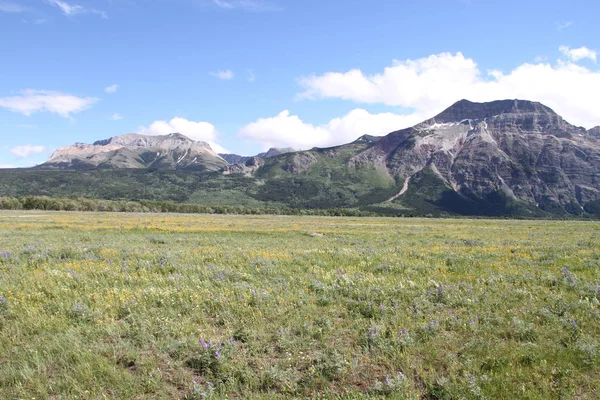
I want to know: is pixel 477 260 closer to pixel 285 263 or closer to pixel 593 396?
pixel 285 263

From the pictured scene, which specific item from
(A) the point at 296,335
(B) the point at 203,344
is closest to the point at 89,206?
(B) the point at 203,344

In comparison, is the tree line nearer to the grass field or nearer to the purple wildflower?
the grass field

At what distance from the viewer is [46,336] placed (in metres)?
7.18

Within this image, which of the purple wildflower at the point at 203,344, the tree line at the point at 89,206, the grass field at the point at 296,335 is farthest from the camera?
the tree line at the point at 89,206

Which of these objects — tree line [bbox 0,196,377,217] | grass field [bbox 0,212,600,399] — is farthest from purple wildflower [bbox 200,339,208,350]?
tree line [bbox 0,196,377,217]

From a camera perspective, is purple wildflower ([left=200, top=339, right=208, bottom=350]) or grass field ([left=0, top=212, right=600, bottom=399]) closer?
grass field ([left=0, top=212, right=600, bottom=399])

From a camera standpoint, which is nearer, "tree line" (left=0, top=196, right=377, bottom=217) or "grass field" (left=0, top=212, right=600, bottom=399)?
"grass field" (left=0, top=212, right=600, bottom=399)

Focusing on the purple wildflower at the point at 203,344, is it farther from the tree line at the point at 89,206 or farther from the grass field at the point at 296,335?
the tree line at the point at 89,206

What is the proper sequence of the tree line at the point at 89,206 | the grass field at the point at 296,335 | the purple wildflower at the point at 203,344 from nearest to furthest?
the grass field at the point at 296,335 < the purple wildflower at the point at 203,344 < the tree line at the point at 89,206

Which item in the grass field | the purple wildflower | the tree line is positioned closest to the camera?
the grass field

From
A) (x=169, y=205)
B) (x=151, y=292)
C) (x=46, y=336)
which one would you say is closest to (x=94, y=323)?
(x=46, y=336)

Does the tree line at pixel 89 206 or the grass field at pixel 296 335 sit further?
the tree line at pixel 89 206

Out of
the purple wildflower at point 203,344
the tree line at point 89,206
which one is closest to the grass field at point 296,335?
the purple wildflower at point 203,344

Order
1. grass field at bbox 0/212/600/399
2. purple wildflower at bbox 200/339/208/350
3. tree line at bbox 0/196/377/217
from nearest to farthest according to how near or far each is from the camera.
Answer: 1. grass field at bbox 0/212/600/399
2. purple wildflower at bbox 200/339/208/350
3. tree line at bbox 0/196/377/217
